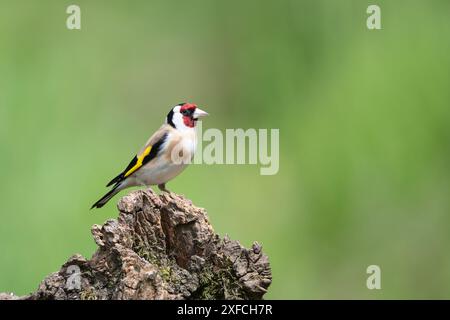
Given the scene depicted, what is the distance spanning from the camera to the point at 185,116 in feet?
22.7

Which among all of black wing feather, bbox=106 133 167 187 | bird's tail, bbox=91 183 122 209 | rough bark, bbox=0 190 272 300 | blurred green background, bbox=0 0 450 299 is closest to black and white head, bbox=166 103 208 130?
black wing feather, bbox=106 133 167 187

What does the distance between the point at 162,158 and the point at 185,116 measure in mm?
380

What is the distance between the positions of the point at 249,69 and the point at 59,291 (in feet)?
25.8

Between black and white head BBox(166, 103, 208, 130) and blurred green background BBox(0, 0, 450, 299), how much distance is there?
2.37 meters

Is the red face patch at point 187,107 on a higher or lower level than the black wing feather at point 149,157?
higher

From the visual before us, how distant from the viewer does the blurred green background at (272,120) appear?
9773mm

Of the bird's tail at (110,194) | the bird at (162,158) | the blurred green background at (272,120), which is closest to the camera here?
the bird at (162,158)

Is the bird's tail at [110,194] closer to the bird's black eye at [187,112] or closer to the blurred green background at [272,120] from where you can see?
the bird's black eye at [187,112]

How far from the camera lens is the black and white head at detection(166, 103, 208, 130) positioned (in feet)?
22.6

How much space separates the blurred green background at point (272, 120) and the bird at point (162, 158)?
2.23m

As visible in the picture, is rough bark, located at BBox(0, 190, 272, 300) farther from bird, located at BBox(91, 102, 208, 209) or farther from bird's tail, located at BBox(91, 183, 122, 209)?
bird's tail, located at BBox(91, 183, 122, 209)

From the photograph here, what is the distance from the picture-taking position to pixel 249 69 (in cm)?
1205

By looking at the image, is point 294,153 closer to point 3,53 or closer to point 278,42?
point 278,42

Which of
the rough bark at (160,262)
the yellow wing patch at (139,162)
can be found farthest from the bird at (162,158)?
the rough bark at (160,262)
